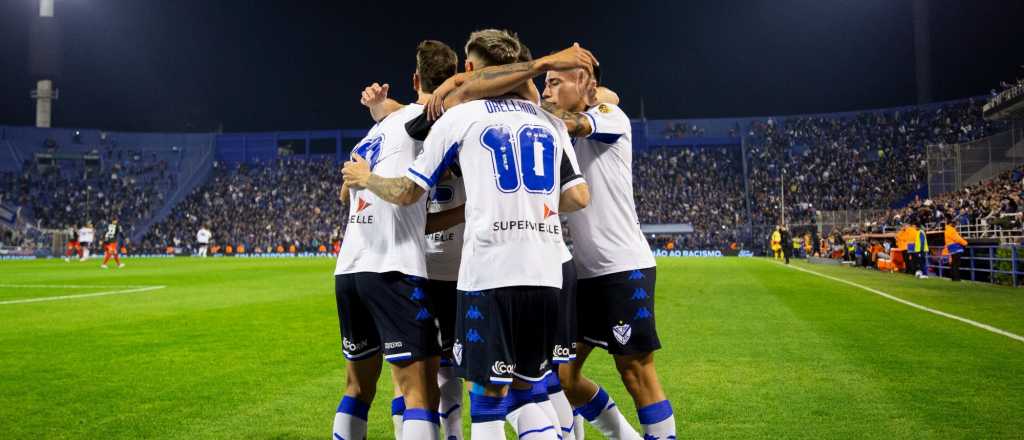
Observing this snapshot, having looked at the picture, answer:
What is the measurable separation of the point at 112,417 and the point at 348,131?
68129mm

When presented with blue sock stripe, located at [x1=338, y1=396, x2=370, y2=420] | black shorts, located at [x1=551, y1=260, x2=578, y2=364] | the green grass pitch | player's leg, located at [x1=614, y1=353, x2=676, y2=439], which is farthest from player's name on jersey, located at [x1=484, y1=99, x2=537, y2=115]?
the green grass pitch

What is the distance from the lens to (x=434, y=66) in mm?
3434

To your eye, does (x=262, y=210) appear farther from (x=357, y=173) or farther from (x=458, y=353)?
(x=458, y=353)

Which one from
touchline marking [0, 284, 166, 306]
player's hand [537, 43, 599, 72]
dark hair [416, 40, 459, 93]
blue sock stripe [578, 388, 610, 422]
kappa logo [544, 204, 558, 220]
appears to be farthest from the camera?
touchline marking [0, 284, 166, 306]

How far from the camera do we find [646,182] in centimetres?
6081

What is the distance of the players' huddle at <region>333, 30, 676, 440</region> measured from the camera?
287 cm

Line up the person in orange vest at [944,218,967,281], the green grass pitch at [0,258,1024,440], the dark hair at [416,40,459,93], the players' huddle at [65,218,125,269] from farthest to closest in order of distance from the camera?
1. the players' huddle at [65,218,125,269]
2. the person in orange vest at [944,218,967,281]
3. the green grass pitch at [0,258,1024,440]
4. the dark hair at [416,40,459,93]

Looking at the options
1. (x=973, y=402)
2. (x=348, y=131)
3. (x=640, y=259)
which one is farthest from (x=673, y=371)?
(x=348, y=131)

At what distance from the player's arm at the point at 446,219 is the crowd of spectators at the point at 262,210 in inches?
1852

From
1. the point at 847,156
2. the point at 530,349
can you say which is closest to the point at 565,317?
the point at 530,349

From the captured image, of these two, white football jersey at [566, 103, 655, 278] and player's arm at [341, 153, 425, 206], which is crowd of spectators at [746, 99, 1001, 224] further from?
player's arm at [341, 153, 425, 206]

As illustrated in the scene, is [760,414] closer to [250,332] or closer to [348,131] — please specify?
[250,332]

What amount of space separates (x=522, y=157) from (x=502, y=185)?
0.15 metres

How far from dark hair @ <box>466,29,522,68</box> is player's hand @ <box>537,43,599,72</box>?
0.13 meters
